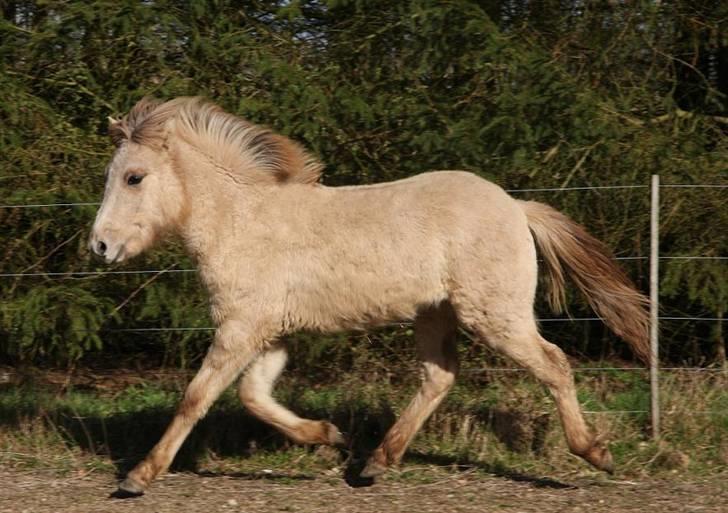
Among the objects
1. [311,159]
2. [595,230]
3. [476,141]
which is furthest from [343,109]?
[595,230]

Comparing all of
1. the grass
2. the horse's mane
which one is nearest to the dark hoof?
the grass

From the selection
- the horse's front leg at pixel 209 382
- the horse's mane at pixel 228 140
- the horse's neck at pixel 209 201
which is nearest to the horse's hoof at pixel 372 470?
the horse's front leg at pixel 209 382

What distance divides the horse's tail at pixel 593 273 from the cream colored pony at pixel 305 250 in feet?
0.05

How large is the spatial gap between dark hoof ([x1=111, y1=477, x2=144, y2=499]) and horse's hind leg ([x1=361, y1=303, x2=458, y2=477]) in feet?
4.32

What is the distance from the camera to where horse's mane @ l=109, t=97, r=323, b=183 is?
6.02 m

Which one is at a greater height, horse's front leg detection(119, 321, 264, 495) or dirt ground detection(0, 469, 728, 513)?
horse's front leg detection(119, 321, 264, 495)

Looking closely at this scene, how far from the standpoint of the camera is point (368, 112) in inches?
297

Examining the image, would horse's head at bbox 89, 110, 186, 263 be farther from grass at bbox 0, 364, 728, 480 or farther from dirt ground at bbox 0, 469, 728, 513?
grass at bbox 0, 364, 728, 480

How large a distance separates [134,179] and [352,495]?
2.09 m

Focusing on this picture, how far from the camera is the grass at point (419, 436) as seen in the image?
20.6ft

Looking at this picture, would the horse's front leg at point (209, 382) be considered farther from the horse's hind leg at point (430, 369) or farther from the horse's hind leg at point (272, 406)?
the horse's hind leg at point (430, 369)

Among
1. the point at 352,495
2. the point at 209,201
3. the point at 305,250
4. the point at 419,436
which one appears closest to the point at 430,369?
the point at 419,436

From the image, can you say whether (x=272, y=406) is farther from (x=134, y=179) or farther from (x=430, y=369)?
(x=134, y=179)

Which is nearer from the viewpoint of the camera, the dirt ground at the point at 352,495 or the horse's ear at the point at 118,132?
the dirt ground at the point at 352,495
